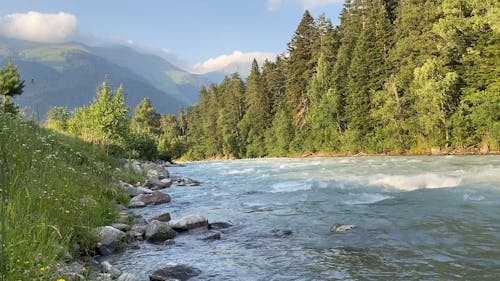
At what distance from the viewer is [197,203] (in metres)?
15.4

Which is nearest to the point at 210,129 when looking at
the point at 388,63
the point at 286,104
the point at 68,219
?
the point at 286,104

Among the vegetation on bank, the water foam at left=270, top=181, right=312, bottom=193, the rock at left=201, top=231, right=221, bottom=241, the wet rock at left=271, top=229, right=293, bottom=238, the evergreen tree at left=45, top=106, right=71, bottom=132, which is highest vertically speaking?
the evergreen tree at left=45, top=106, right=71, bottom=132

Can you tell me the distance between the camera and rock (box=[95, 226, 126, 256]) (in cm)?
789

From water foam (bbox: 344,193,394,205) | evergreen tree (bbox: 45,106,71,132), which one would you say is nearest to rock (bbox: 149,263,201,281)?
evergreen tree (bbox: 45,106,71,132)

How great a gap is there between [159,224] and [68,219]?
123 inches

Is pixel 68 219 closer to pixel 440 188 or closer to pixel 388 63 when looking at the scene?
pixel 440 188

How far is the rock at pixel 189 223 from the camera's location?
10.6m

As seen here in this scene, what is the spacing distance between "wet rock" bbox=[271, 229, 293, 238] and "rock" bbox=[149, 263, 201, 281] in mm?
2929

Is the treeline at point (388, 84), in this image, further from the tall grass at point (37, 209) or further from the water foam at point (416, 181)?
the tall grass at point (37, 209)

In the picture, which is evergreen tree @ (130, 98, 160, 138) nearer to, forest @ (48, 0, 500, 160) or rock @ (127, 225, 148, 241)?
forest @ (48, 0, 500, 160)

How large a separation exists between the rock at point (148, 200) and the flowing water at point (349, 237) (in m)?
0.51

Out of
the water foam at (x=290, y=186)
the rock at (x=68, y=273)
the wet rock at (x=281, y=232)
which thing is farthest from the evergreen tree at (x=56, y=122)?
Result: the water foam at (x=290, y=186)

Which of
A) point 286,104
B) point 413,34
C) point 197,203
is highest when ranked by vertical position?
point 413,34

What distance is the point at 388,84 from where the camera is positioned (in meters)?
47.7
